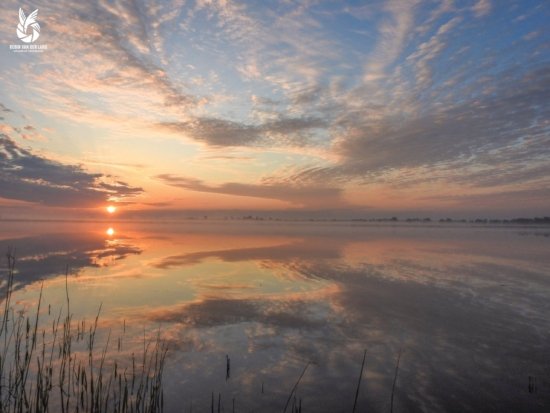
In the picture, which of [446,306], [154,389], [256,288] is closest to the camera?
[154,389]

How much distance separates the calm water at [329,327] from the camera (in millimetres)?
7805

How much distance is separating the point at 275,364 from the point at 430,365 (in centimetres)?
393

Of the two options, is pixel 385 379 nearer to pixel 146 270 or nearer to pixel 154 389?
pixel 154 389

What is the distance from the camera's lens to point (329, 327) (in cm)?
1220

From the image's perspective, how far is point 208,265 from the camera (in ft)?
83.0

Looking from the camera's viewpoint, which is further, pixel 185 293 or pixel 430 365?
pixel 185 293

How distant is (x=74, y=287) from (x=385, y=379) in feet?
49.5

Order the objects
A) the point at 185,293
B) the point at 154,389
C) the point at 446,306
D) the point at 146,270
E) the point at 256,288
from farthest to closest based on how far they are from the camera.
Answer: the point at 146,270
the point at 256,288
the point at 185,293
the point at 446,306
the point at 154,389

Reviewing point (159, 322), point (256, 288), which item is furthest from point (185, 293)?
point (159, 322)

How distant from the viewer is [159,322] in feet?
40.6

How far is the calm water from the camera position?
7.80 m

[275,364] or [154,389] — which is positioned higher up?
[154,389]

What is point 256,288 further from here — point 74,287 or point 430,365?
point 430,365

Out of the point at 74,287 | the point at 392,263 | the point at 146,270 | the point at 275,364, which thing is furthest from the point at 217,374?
the point at 392,263
